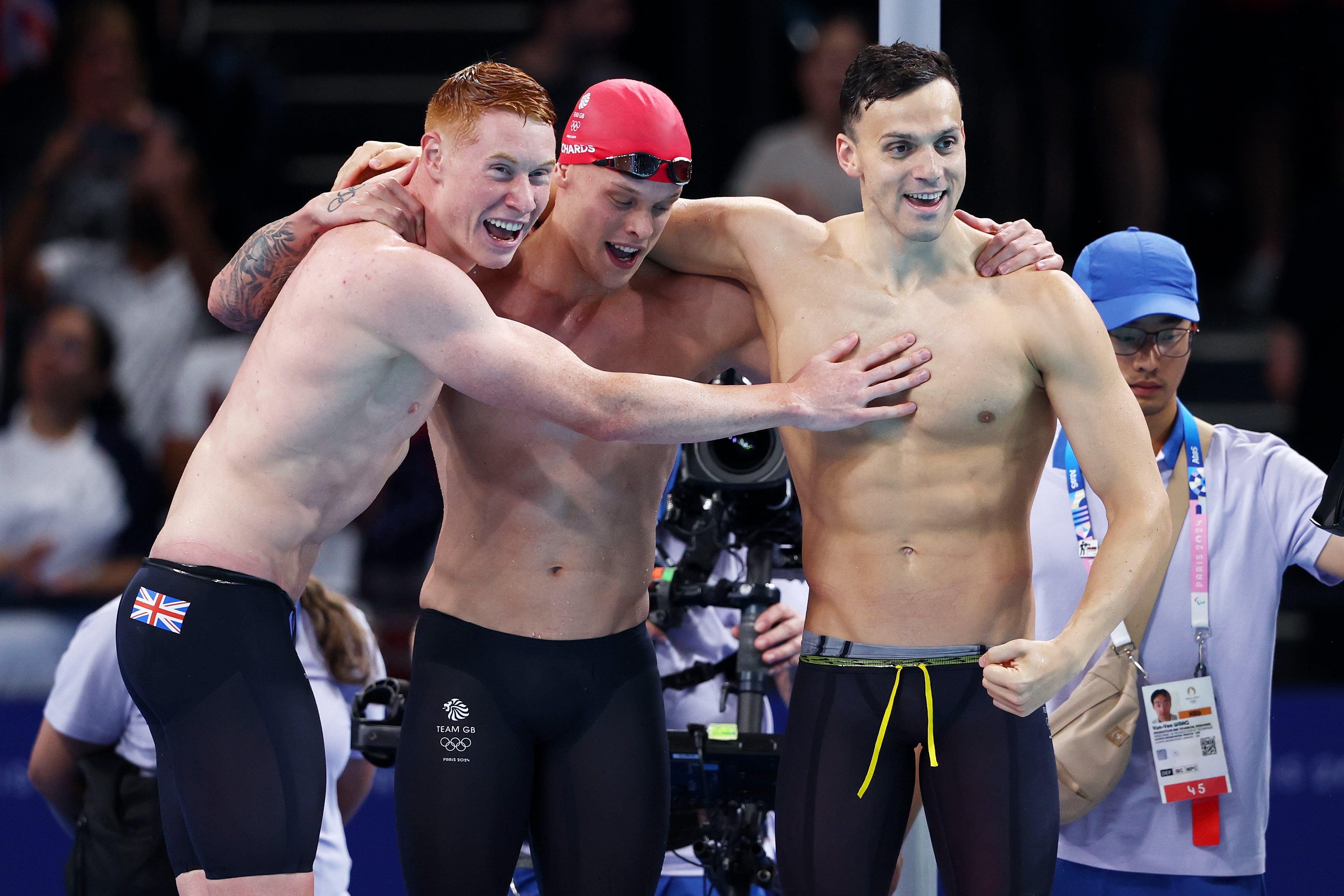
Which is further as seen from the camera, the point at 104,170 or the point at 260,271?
the point at 104,170

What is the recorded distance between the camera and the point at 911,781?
2.72 metres

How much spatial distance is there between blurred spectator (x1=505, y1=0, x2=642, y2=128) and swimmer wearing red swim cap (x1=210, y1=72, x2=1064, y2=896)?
13.5 ft

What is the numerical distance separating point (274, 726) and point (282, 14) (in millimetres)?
5946

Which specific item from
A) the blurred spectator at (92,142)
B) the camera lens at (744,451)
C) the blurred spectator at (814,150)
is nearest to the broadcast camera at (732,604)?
the camera lens at (744,451)

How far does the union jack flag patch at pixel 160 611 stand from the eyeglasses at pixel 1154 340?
2.15 meters

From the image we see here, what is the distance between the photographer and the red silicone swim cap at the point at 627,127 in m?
2.80

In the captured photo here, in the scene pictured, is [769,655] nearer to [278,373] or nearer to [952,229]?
[952,229]

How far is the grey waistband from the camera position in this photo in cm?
268

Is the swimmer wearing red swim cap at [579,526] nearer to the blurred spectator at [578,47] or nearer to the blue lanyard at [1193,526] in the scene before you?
the blue lanyard at [1193,526]

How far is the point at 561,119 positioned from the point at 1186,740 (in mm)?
4659

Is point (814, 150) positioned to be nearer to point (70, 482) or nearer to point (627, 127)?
point (70, 482)

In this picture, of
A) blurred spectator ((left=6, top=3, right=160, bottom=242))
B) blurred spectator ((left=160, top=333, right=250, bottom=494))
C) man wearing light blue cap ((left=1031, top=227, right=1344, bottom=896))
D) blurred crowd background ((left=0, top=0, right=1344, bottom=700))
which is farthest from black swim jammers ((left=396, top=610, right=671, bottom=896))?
blurred spectator ((left=6, top=3, right=160, bottom=242))

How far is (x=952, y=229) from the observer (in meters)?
2.80

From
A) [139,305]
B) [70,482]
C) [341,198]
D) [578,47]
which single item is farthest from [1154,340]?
[139,305]
